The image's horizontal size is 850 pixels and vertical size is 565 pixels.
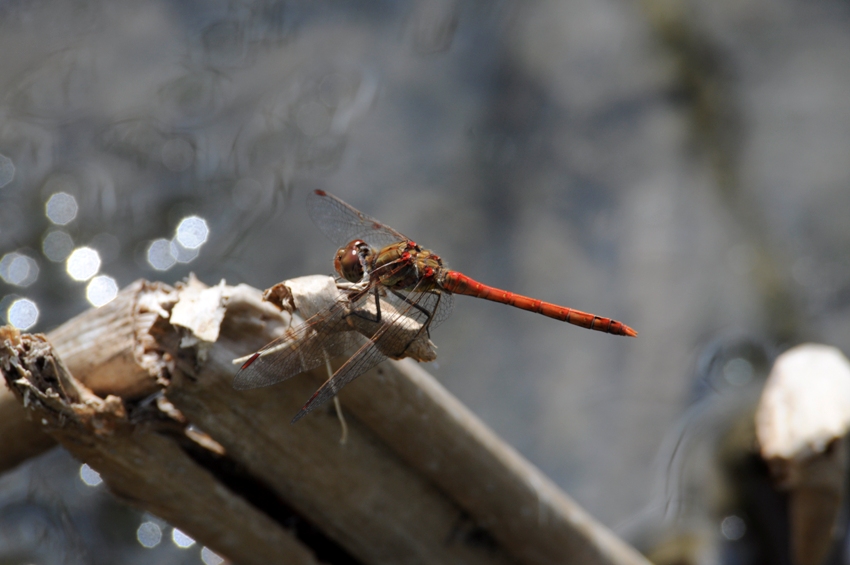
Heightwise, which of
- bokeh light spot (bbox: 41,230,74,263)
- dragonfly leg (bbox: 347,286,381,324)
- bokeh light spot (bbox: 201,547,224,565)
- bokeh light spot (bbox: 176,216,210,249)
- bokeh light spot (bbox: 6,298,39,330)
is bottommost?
bokeh light spot (bbox: 201,547,224,565)

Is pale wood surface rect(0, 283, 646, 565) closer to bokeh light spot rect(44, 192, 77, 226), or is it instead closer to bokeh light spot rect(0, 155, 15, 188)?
bokeh light spot rect(44, 192, 77, 226)

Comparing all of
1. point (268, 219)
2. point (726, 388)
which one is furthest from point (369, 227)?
point (726, 388)

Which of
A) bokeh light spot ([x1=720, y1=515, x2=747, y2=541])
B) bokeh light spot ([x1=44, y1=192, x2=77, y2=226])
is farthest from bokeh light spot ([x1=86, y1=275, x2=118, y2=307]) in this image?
bokeh light spot ([x1=720, y1=515, x2=747, y2=541])

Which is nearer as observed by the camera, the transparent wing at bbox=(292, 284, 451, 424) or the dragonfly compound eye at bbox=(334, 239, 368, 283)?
the transparent wing at bbox=(292, 284, 451, 424)

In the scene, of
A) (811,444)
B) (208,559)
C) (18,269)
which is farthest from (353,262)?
(18,269)

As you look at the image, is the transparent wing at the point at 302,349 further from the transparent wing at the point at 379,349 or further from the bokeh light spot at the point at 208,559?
the bokeh light spot at the point at 208,559
